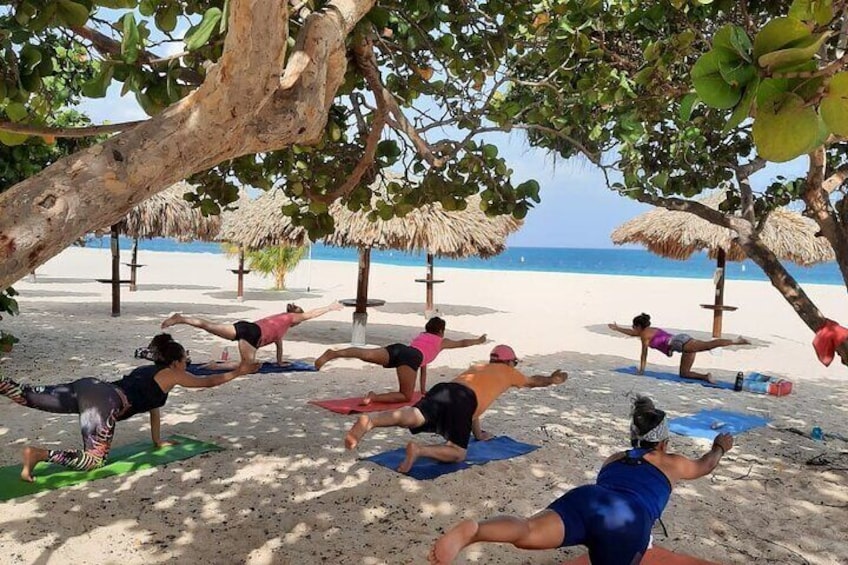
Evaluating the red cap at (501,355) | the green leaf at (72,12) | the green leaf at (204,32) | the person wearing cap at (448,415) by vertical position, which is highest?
the green leaf at (72,12)

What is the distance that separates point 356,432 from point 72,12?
2.92m

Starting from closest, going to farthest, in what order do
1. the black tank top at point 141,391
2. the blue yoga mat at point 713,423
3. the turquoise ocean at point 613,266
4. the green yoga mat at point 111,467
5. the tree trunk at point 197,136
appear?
the tree trunk at point 197,136, the green yoga mat at point 111,467, the black tank top at point 141,391, the blue yoga mat at point 713,423, the turquoise ocean at point 613,266

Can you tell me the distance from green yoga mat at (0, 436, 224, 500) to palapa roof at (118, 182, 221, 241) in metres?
10.1

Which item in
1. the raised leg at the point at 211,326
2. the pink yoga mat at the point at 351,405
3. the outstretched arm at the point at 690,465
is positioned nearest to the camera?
the outstretched arm at the point at 690,465

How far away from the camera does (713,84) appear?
106 centimetres

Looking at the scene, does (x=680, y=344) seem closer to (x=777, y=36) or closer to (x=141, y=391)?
(x=141, y=391)

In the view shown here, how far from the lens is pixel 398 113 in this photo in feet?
12.1

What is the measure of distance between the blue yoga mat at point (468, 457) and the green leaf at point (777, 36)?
13.8 ft

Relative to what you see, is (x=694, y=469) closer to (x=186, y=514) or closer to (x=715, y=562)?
(x=715, y=562)

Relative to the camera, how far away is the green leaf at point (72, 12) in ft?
7.20

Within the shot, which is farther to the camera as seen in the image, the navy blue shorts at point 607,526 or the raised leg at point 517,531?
the navy blue shorts at point 607,526

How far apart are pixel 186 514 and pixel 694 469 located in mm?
2994

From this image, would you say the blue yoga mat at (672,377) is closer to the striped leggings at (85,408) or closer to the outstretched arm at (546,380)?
the outstretched arm at (546,380)

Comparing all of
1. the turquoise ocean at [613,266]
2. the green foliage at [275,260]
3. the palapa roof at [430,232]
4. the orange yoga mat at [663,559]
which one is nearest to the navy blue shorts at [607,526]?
the orange yoga mat at [663,559]
